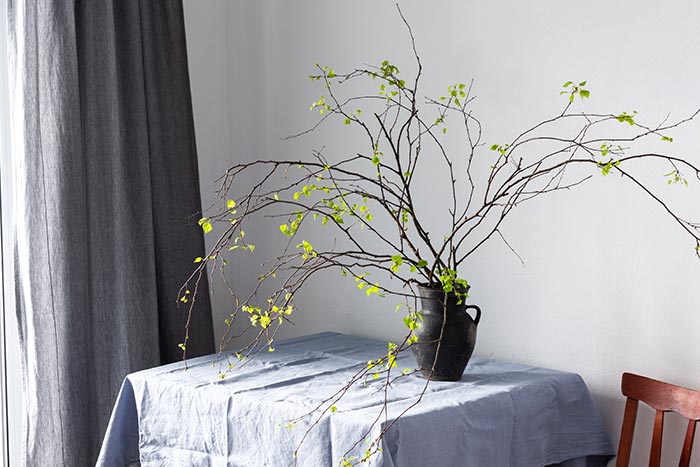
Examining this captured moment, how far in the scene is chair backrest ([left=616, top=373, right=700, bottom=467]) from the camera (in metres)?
1.78

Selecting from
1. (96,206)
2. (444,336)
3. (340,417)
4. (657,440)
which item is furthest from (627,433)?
(96,206)

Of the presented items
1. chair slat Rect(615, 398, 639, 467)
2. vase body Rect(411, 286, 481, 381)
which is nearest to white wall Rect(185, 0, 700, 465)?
chair slat Rect(615, 398, 639, 467)

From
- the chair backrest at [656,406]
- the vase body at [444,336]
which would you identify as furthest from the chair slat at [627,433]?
the vase body at [444,336]

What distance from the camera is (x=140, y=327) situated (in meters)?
2.52

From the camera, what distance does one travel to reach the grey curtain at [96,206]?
92.1 inches

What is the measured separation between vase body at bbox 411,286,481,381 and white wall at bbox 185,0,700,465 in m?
0.34

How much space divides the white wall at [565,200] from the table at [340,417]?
0.14 meters

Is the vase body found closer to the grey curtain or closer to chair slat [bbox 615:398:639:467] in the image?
chair slat [bbox 615:398:639:467]

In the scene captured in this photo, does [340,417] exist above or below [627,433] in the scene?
above

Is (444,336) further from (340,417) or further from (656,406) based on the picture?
(656,406)

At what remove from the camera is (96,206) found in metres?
2.45

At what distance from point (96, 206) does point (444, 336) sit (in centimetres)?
116

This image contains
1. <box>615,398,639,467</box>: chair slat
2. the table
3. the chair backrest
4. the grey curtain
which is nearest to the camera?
the table

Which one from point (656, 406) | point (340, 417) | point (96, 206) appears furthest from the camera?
point (96, 206)
